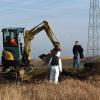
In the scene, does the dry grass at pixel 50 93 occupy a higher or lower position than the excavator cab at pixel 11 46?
lower

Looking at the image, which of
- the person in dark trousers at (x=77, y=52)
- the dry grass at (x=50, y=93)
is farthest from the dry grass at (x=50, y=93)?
the person in dark trousers at (x=77, y=52)

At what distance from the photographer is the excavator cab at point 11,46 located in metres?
35.7

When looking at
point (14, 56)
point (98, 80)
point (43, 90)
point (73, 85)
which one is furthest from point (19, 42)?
point (43, 90)

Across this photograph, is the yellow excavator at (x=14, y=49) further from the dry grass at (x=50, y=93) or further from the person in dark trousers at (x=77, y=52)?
the dry grass at (x=50, y=93)

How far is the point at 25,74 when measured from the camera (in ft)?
107

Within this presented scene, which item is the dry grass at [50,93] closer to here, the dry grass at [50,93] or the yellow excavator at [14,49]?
the dry grass at [50,93]

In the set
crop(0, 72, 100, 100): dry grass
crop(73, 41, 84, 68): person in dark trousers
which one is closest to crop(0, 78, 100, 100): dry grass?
crop(0, 72, 100, 100): dry grass

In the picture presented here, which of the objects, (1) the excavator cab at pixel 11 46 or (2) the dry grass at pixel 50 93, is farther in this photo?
(1) the excavator cab at pixel 11 46

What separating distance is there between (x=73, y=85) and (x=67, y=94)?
366 centimetres

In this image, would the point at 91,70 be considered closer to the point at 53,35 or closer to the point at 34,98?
the point at 53,35

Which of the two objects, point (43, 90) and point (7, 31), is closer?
point (43, 90)

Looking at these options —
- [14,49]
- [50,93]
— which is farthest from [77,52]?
[50,93]

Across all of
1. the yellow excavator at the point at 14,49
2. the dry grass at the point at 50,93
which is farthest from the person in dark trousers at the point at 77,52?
the dry grass at the point at 50,93

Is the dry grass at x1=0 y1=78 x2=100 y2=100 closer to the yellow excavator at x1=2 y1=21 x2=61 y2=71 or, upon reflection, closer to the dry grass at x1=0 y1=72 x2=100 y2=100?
the dry grass at x1=0 y1=72 x2=100 y2=100
